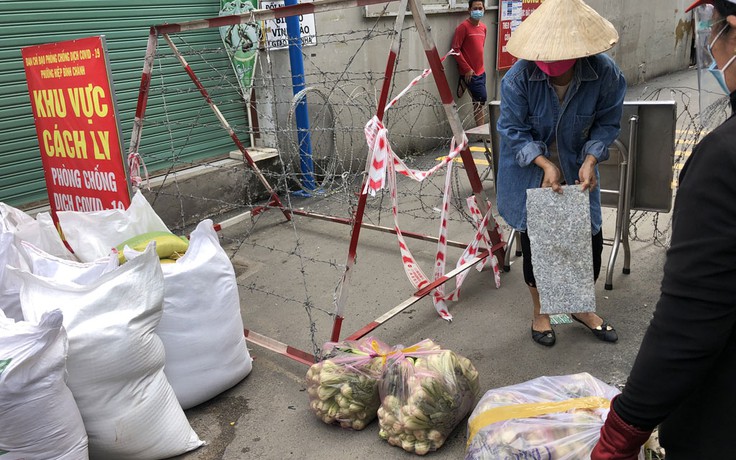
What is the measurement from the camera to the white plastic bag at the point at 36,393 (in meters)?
2.06

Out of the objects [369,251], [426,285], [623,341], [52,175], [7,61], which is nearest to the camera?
[623,341]

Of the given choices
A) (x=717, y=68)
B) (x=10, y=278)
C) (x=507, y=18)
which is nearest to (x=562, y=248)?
(x=717, y=68)

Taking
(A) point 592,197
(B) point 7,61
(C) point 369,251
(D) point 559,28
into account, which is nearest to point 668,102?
(A) point 592,197

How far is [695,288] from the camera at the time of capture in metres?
1.10

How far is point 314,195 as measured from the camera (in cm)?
595

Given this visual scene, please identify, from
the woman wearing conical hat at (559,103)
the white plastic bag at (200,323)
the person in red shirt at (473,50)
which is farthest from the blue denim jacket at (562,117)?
the person in red shirt at (473,50)

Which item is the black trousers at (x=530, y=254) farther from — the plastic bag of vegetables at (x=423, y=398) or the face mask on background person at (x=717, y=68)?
the face mask on background person at (x=717, y=68)

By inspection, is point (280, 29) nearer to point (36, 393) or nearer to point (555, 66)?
point (555, 66)

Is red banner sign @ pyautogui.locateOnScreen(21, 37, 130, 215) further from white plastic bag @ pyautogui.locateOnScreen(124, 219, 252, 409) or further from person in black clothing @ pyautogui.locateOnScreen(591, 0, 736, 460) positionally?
person in black clothing @ pyautogui.locateOnScreen(591, 0, 736, 460)

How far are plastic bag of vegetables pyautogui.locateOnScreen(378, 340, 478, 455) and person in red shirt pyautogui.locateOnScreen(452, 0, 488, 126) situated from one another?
5.72m

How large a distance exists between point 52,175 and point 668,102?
3.96 metres

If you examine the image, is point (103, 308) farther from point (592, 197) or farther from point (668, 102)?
point (668, 102)

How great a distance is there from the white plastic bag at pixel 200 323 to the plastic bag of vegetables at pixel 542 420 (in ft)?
4.38

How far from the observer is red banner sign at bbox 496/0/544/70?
8984 millimetres
